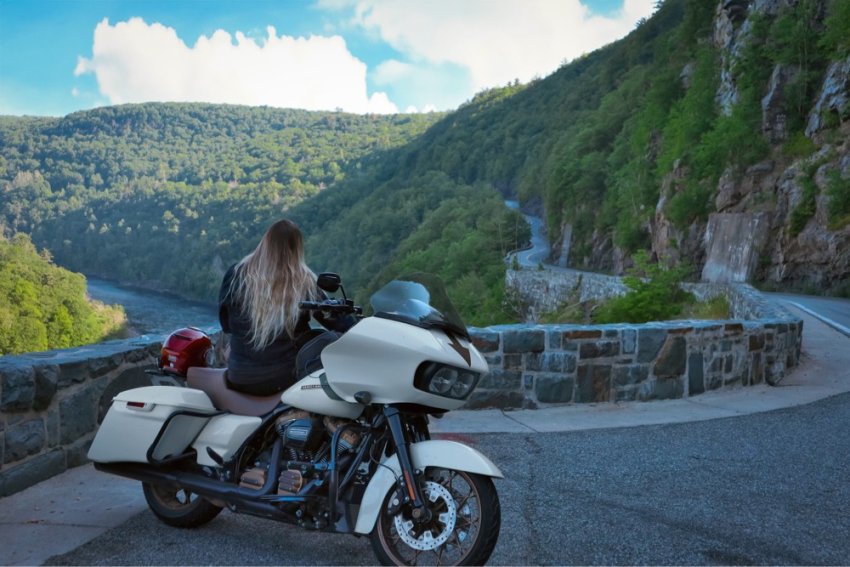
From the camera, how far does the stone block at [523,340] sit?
644cm

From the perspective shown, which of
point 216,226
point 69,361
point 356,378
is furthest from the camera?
point 216,226

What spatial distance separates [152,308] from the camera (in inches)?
3145

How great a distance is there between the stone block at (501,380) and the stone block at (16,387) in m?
3.54

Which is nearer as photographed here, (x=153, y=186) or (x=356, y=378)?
(x=356, y=378)

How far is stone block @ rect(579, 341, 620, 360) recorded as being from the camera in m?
6.64

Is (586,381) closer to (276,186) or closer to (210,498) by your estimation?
(210,498)

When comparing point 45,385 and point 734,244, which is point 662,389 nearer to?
point 45,385

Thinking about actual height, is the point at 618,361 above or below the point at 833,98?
below

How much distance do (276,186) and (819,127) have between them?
104m

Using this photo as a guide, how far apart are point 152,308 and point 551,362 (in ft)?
260

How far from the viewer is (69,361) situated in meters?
4.34

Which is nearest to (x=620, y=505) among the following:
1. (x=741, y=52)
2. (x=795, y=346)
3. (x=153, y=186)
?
(x=795, y=346)

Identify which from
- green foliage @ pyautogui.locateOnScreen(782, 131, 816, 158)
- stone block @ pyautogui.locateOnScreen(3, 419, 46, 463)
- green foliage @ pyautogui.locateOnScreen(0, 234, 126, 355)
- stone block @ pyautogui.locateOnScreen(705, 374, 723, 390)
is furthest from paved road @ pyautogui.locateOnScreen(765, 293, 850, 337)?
green foliage @ pyautogui.locateOnScreen(0, 234, 126, 355)

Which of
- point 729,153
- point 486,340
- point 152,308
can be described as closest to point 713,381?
point 486,340
